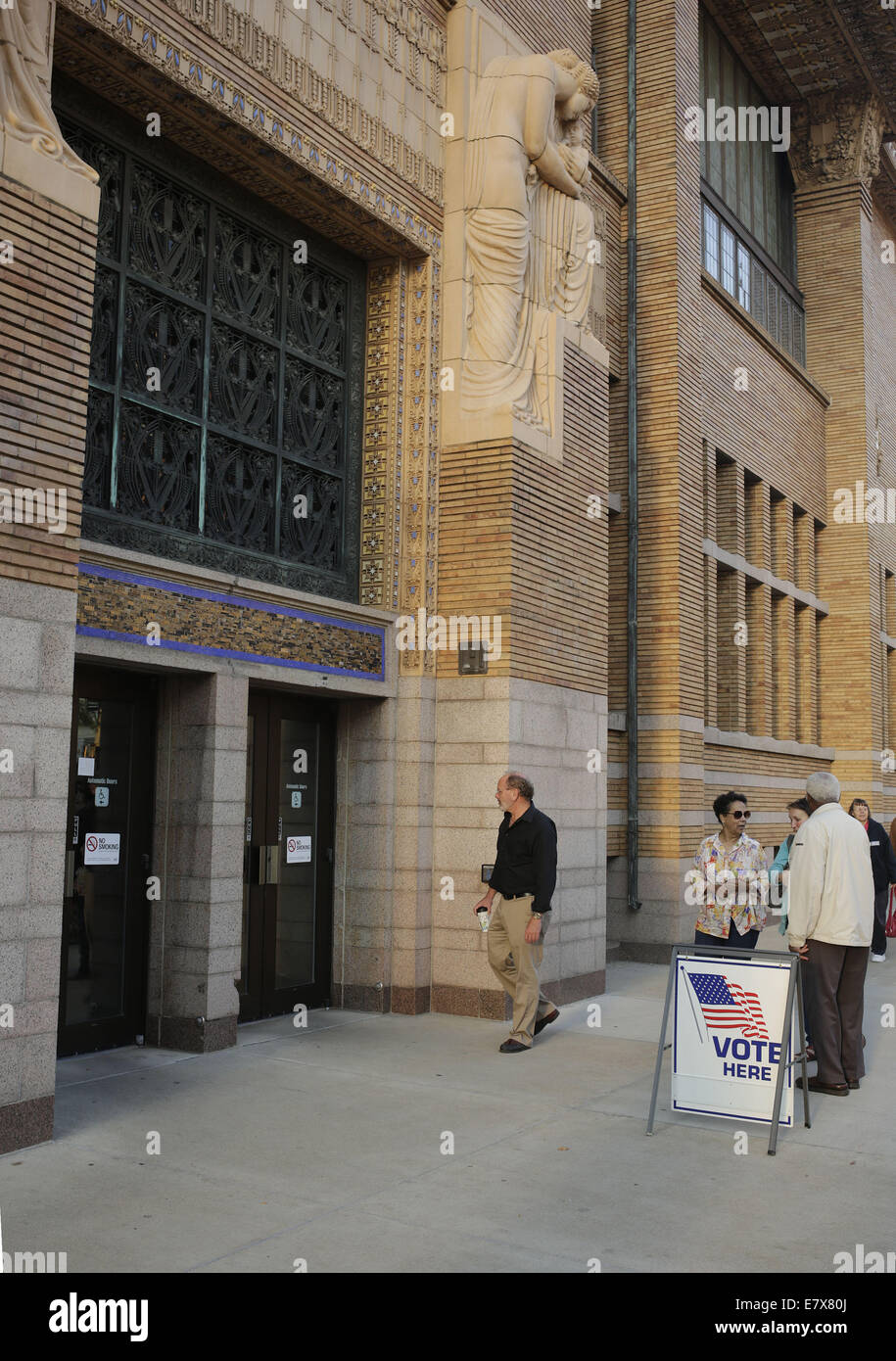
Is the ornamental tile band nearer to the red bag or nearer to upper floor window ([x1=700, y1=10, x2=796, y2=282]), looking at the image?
upper floor window ([x1=700, y1=10, x2=796, y2=282])

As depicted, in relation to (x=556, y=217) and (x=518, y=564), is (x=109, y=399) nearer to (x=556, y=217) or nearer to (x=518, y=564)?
(x=518, y=564)

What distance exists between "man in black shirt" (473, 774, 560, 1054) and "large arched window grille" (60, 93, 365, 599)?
267cm

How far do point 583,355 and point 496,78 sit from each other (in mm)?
2635

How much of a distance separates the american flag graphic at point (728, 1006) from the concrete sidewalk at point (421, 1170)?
617 mm

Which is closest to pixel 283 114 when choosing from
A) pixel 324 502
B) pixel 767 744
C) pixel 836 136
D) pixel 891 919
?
pixel 324 502

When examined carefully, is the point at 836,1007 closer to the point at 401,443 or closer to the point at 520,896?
the point at 520,896

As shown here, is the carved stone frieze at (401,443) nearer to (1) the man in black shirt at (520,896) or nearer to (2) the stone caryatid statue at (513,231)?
(2) the stone caryatid statue at (513,231)

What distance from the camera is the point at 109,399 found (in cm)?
827

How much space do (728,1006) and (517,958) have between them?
219 cm

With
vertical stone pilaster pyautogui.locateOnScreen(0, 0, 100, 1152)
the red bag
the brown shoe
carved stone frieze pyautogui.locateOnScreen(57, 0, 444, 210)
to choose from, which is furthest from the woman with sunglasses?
the red bag

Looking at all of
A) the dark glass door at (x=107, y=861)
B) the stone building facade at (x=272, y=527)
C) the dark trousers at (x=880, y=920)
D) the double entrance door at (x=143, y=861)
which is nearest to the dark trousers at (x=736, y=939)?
the stone building facade at (x=272, y=527)

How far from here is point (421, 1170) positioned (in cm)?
597

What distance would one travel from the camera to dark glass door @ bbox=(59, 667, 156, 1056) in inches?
322
